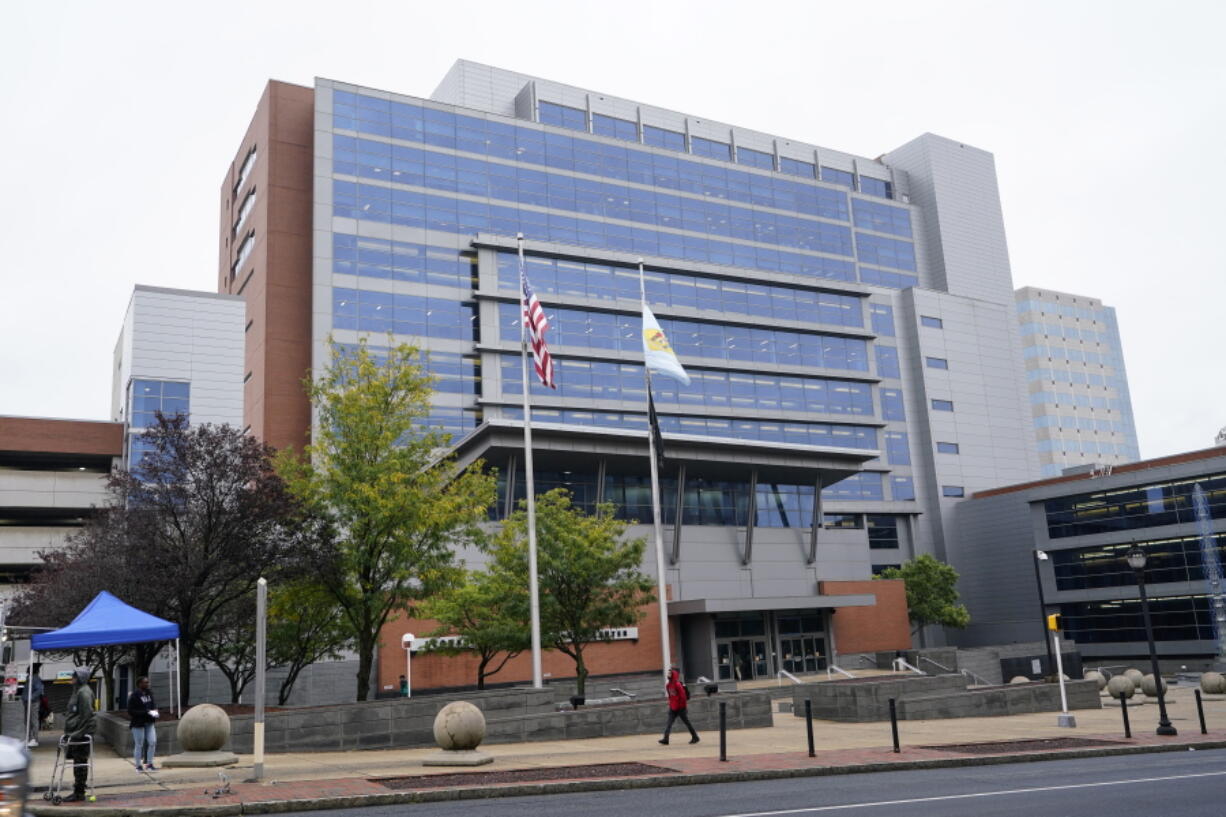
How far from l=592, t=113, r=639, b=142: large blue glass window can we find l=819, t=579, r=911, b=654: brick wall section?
42958mm

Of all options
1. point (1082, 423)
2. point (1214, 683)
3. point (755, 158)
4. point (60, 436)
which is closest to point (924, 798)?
point (1214, 683)

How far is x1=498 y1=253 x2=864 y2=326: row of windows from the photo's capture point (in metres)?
72.2

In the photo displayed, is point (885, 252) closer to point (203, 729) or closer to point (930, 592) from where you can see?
point (930, 592)

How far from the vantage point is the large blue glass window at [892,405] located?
8800cm

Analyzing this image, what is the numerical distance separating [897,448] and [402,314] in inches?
1783

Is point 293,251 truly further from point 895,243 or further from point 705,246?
point 895,243

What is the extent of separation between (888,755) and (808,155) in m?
83.8

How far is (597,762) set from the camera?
19016 millimetres

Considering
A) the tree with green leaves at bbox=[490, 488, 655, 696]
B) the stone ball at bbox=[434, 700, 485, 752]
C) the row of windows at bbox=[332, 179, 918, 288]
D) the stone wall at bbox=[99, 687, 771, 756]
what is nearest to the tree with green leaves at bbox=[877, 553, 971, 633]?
the row of windows at bbox=[332, 179, 918, 288]

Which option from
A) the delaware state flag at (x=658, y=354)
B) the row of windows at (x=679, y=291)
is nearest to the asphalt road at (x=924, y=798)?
the delaware state flag at (x=658, y=354)

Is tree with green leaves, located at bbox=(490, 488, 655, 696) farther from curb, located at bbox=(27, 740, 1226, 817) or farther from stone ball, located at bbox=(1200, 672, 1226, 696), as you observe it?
stone ball, located at bbox=(1200, 672, 1226, 696)

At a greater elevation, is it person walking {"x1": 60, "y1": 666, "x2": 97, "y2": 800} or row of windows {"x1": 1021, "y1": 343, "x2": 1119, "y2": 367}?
row of windows {"x1": 1021, "y1": 343, "x2": 1119, "y2": 367}

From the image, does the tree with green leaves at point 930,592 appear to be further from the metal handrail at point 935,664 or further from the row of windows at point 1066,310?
the row of windows at point 1066,310

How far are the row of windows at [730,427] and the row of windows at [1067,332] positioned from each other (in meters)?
55.0
